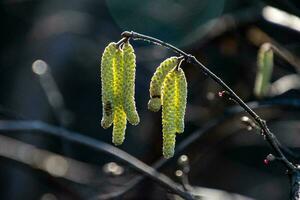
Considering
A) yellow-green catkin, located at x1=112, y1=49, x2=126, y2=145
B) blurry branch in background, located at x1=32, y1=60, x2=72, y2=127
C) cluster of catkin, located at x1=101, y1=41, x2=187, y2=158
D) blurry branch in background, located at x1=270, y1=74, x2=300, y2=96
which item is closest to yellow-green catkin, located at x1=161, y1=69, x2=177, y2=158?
cluster of catkin, located at x1=101, y1=41, x2=187, y2=158

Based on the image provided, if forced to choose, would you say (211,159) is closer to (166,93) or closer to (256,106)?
(256,106)

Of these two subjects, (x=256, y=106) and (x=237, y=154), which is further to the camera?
(x=237, y=154)

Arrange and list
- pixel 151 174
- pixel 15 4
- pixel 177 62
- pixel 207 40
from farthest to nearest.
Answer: pixel 15 4 < pixel 207 40 < pixel 151 174 < pixel 177 62

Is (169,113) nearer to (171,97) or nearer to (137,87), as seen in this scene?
(171,97)

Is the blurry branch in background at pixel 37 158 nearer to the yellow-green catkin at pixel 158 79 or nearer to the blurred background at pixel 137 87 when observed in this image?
the blurred background at pixel 137 87

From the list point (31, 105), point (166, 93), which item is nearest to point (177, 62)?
point (166, 93)

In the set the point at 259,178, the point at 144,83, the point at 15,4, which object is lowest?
the point at 259,178
